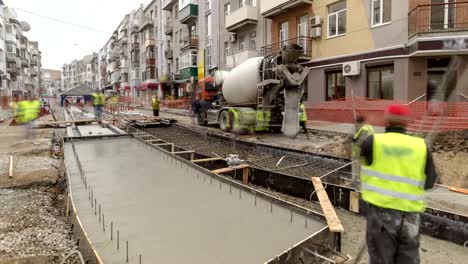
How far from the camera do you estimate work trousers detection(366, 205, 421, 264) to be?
2967 mm

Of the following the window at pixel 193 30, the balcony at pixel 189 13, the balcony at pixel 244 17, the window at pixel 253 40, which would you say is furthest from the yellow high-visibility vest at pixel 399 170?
the window at pixel 193 30

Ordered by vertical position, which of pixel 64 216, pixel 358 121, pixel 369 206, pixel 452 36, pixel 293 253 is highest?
pixel 452 36

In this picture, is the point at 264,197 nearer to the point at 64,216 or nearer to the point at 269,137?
the point at 64,216

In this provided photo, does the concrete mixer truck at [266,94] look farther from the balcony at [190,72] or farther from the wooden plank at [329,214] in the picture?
the balcony at [190,72]

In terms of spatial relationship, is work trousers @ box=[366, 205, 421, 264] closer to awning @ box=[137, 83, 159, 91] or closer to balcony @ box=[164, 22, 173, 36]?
balcony @ box=[164, 22, 173, 36]

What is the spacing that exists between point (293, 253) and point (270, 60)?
10.7 meters

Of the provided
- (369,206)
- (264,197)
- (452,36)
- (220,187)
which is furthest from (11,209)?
(452,36)

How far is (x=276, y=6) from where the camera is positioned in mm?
22141

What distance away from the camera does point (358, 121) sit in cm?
716

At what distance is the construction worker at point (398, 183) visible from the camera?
294cm

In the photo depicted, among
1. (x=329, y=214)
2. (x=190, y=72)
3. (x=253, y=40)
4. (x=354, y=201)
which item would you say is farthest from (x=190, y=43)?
(x=329, y=214)

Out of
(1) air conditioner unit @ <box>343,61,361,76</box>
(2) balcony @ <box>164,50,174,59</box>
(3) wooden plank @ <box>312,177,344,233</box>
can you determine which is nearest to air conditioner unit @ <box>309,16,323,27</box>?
(1) air conditioner unit @ <box>343,61,361,76</box>

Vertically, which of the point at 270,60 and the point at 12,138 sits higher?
the point at 270,60

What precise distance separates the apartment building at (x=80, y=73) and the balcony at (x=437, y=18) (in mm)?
116331
